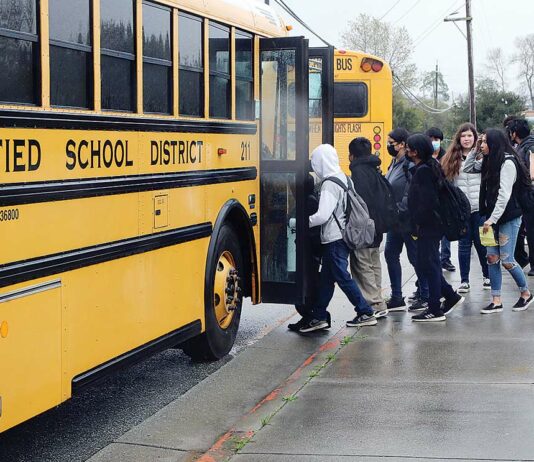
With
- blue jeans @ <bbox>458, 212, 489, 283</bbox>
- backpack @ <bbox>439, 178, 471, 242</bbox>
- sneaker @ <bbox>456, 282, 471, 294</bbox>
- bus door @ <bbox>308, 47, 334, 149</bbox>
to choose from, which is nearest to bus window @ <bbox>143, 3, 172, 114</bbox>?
bus door @ <bbox>308, 47, 334, 149</bbox>

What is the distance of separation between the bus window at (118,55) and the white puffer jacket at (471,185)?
528cm

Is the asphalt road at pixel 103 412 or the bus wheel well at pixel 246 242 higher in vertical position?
the bus wheel well at pixel 246 242

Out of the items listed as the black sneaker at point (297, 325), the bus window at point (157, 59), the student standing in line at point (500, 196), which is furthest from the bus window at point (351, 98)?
the bus window at point (157, 59)

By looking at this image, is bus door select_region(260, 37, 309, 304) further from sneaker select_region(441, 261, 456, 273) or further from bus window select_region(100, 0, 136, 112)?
sneaker select_region(441, 261, 456, 273)

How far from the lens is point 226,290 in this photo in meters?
7.88

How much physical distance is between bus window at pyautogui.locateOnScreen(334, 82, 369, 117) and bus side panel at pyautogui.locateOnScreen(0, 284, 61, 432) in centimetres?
1498

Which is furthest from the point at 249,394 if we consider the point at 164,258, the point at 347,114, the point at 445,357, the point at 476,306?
the point at 347,114

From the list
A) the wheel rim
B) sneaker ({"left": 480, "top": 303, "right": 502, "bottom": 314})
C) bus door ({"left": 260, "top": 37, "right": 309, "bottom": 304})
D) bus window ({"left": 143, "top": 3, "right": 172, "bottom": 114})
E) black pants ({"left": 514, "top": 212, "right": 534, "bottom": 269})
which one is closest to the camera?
bus window ({"left": 143, "top": 3, "right": 172, "bottom": 114})

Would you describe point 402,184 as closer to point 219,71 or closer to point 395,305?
point 395,305

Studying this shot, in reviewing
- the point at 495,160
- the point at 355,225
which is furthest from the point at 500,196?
the point at 355,225

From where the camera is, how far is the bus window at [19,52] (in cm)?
490

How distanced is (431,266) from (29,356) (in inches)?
198

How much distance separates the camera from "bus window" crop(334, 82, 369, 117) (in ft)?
65.3

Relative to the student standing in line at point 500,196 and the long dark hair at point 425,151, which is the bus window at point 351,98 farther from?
the long dark hair at point 425,151
